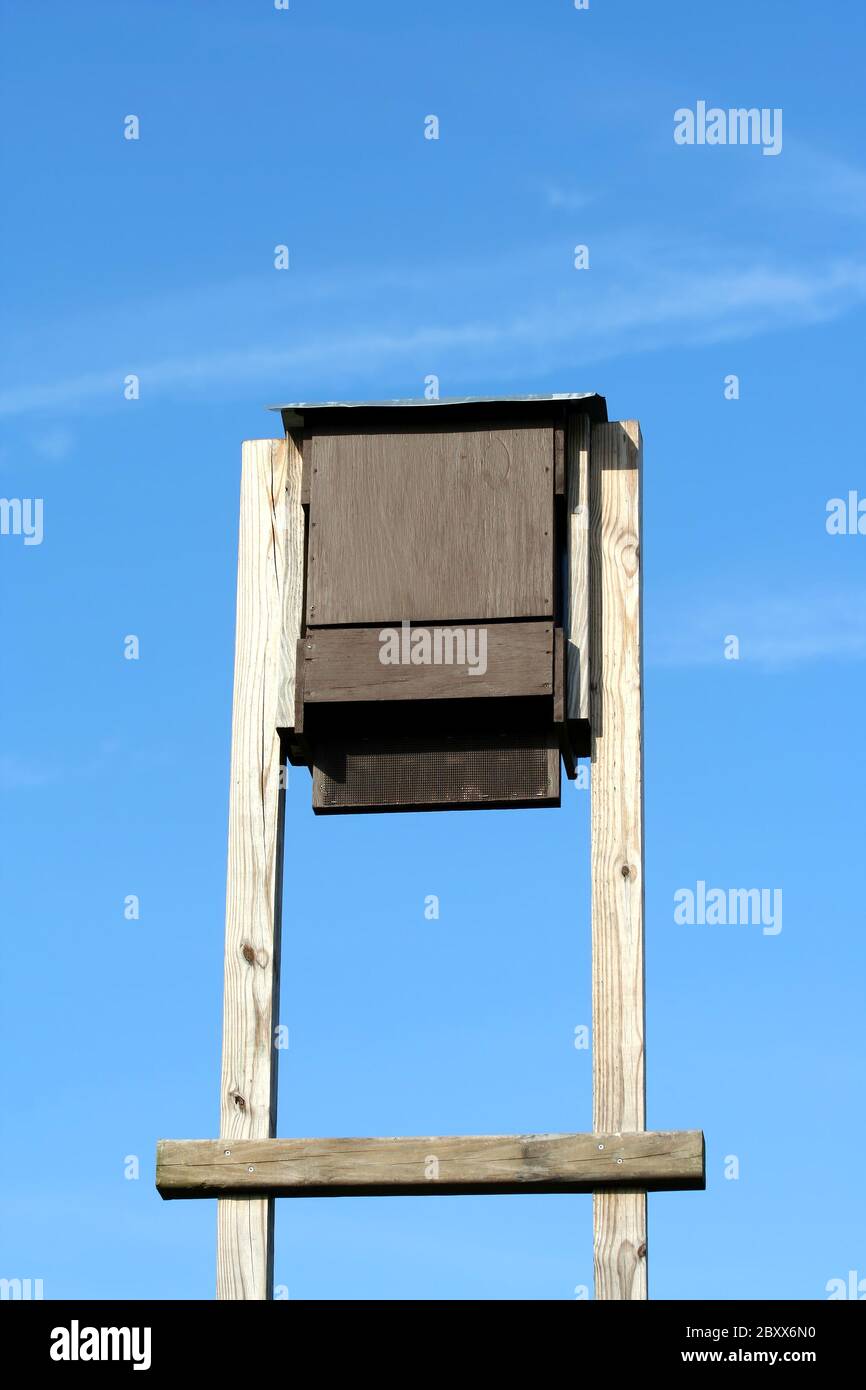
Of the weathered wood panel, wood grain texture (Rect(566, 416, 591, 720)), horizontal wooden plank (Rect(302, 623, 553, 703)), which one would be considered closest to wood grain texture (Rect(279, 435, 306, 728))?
the weathered wood panel

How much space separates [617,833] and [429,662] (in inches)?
35.0

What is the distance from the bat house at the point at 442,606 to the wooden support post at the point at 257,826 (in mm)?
99

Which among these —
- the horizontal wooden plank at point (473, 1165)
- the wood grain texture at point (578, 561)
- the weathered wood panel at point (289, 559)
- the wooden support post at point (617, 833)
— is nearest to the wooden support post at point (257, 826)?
the weathered wood panel at point (289, 559)

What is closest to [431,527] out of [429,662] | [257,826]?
[429,662]

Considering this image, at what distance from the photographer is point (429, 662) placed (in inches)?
358

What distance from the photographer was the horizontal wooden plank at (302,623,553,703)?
29.7ft

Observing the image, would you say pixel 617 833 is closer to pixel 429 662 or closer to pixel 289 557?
pixel 429 662

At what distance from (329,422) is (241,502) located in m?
0.43

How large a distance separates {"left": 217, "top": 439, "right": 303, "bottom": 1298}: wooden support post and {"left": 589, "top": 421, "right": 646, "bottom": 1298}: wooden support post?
1085 mm

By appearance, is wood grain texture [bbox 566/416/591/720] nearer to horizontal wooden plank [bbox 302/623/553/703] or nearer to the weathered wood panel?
horizontal wooden plank [bbox 302/623/553/703]

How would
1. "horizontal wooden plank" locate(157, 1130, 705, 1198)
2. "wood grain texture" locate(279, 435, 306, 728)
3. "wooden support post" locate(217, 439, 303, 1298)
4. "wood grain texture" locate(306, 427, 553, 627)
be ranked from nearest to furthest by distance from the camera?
"horizontal wooden plank" locate(157, 1130, 705, 1198)
"wooden support post" locate(217, 439, 303, 1298)
"wood grain texture" locate(306, 427, 553, 627)
"wood grain texture" locate(279, 435, 306, 728)

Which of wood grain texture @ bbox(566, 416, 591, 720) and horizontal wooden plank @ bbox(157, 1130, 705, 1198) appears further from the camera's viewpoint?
wood grain texture @ bbox(566, 416, 591, 720)
